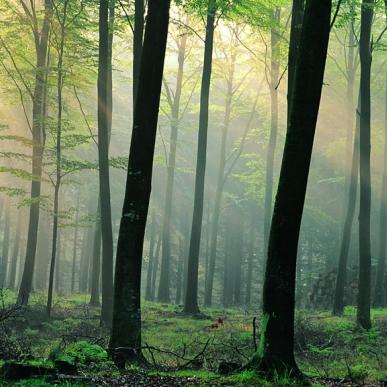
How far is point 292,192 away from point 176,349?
6.29 meters

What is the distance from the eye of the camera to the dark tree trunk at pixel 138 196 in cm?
830

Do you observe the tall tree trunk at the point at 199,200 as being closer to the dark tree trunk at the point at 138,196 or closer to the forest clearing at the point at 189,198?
the forest clearing at the point at 189,198

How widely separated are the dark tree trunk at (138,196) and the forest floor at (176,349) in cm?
43

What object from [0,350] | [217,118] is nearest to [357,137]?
[0,350]

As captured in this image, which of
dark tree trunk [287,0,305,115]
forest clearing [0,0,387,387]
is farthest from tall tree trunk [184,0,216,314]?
dark tree trunk [287,0,305,115]

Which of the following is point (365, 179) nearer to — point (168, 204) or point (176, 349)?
point (176, 349)

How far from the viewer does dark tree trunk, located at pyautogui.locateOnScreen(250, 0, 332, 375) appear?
684 cm

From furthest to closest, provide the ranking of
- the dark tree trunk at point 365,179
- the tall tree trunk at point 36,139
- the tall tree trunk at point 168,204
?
the tall tree trunk at point 168,204, the tall tree trunk at point 36,139, the dark tree trunk at point 365,179

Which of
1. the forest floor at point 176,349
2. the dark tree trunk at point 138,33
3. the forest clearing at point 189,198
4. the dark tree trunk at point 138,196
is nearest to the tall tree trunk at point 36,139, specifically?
the forest clearing at point 189,198

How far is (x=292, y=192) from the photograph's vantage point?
6898 millimetres

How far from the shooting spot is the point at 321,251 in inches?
1640

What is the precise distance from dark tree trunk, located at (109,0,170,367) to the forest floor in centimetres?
43

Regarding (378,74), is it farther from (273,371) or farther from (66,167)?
(273,371)

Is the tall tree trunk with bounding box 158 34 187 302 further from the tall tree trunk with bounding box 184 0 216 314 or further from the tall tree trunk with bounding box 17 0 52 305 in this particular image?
the tall tree trunk with bounding box 17 0 52 305
